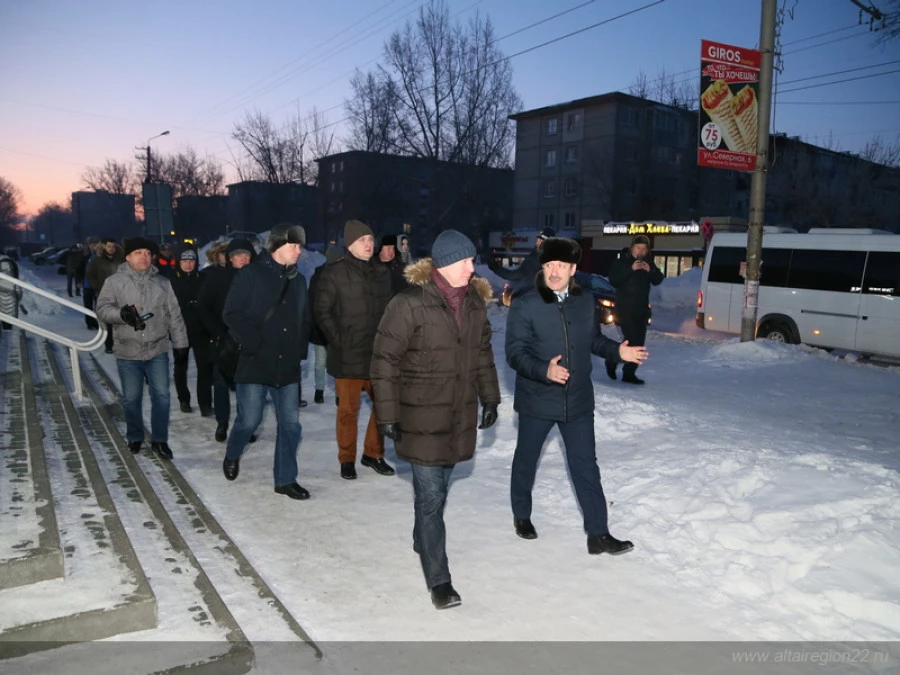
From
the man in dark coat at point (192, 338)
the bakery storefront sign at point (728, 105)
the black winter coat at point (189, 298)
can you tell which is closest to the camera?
the man in dark coat at point (192, 338)

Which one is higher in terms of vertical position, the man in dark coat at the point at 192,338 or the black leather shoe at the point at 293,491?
the man in dark coat at the point at 192,338

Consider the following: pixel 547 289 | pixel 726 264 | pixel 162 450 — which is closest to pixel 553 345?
pixel 547 289

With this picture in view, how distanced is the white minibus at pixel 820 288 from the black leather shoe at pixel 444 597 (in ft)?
35.3

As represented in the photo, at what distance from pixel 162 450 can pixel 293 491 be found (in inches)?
65.0

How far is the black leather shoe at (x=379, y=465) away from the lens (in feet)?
19.0

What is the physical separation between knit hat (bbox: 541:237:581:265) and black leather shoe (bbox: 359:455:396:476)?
263 cm

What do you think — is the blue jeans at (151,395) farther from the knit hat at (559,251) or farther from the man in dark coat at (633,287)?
the man in dark coat at (633,287)

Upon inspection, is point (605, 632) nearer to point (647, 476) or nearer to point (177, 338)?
point (647, 476)

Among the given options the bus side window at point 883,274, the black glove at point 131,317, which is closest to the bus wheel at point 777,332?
the bus side window at point 883,274

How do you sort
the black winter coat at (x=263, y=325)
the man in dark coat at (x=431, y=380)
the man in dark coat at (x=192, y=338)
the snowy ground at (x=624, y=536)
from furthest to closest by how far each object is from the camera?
1. the man in dark coat at (x=192, y=338)
2. the black winter coat at (x=263, y=325)
3. the man in dark coat at (x=431, y=380)
4. the snowy ground at (x=624, y=536)

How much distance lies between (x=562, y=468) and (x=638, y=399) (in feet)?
Answer: 7.37

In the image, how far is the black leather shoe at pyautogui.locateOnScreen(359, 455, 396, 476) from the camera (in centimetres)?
580

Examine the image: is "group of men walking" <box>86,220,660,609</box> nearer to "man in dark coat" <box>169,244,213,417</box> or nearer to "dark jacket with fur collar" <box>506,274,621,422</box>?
"dark jacket with fur collar" <box>506,274,621,422</box>

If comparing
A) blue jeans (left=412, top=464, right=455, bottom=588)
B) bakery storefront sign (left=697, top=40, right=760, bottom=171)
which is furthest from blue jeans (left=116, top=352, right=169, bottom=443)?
bakery storefront sign (left=697, top=40, right=760, bottom=171)
